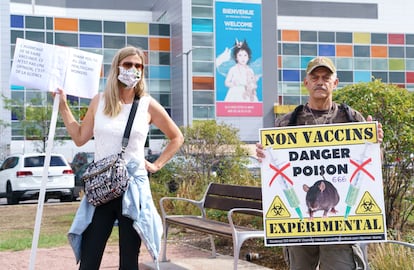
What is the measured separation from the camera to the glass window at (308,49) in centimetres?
6931

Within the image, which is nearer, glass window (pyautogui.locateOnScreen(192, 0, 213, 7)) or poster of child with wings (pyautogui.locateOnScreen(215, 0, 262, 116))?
glass window (pyautogui.locateOnScreen(192, 0, 213, 7))

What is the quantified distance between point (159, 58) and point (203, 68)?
172 inches

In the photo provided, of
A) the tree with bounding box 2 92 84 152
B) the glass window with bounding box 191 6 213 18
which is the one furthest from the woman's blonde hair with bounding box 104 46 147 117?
the glass window with bounding box 191 6 213 18

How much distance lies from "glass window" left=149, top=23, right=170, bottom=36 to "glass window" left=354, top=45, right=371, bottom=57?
20.5m

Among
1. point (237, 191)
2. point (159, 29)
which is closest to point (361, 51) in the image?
point (159, 29)

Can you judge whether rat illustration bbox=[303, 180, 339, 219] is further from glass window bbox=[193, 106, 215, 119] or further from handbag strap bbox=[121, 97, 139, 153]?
glass window bbox=[193, 106, 215, 119]

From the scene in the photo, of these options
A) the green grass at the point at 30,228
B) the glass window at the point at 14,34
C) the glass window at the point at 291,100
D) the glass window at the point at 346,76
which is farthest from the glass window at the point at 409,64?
the green grass at the point at 30,228

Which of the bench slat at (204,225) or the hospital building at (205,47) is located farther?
the hospital building at (205,47)

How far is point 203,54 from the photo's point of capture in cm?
6228

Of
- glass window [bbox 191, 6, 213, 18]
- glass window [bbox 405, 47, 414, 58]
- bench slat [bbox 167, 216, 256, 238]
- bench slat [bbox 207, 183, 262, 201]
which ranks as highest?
glass window [bbox 191, 6, 213, 18]

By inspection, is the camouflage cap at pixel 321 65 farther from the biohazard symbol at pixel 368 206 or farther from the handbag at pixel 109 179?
the handbag at pixel 109 179

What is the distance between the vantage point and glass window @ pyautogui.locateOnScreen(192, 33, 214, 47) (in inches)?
2434

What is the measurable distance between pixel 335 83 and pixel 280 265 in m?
4.03

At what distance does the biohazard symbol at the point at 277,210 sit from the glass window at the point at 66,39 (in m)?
57.5
